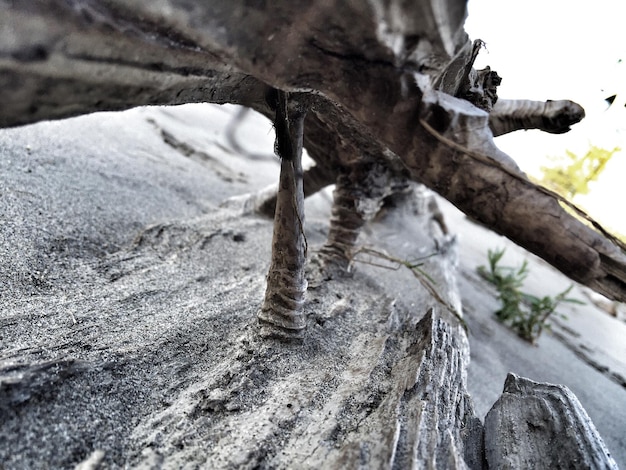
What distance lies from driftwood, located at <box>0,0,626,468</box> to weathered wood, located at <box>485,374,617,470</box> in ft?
0.18

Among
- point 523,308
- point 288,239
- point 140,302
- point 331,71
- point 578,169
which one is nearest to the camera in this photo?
point 331,71

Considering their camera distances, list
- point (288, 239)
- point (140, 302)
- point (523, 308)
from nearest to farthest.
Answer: point (288, 239)
point (140, 302)
point (523, 308)

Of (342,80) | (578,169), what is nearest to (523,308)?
(578,169)

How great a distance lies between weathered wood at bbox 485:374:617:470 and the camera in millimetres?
1223

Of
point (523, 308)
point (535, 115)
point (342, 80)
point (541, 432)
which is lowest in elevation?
point (523, 308)

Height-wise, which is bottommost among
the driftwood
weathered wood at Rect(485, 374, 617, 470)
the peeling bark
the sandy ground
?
the sandy ground

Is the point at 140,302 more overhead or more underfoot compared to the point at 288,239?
more underfoot

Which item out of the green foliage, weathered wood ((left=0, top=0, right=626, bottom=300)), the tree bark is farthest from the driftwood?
the green foliage

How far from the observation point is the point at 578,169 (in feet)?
9.20

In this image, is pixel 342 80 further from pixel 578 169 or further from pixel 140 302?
pixel 578 169

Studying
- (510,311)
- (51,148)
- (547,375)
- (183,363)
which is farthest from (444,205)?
(183,363)

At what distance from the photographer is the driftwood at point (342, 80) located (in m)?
0.88

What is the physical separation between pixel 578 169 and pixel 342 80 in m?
2.40

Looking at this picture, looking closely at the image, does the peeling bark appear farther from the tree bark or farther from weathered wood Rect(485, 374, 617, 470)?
weathered wood Rect(485, 374, 617, 470)
